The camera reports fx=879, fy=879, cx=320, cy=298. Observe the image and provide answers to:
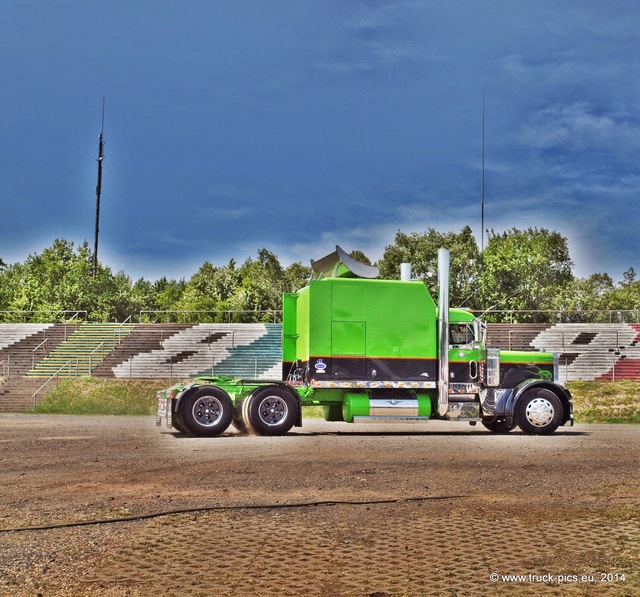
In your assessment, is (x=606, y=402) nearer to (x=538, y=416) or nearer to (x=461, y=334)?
(x=538, y=416)

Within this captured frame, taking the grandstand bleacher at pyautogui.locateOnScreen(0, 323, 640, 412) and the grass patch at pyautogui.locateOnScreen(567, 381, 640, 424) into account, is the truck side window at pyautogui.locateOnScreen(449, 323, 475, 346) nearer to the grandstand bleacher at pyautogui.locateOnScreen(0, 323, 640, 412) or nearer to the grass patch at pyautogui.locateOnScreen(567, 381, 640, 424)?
the grass patch at pyautogui.locateOnScreen(567, 381, 640, 424)

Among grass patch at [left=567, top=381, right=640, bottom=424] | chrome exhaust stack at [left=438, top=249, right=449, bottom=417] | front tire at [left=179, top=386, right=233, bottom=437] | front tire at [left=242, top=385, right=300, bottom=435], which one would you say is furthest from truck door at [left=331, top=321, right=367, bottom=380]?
grass patch at [left=567, top=381, right=640, bottom=424]

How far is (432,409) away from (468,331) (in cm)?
232

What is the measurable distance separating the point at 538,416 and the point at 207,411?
8.59 meters

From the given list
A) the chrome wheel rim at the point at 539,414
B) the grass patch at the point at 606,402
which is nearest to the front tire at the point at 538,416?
the chrome wheel rim at the point at 539,414

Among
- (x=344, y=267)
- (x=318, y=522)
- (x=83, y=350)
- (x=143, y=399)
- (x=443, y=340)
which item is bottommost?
(x=318, y=522)

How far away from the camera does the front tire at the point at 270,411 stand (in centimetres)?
2183

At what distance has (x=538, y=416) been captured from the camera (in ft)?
75.4

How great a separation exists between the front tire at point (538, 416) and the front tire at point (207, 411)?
24.9ft

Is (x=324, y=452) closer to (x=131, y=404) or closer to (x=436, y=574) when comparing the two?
(x=436, y=574)

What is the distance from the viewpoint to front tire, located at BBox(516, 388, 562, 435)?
22953 millimetres

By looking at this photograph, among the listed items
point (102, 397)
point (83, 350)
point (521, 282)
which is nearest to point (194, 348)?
point (83, 350)

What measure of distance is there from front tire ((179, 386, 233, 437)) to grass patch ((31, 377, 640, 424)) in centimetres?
1411

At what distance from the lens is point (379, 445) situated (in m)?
19.2
